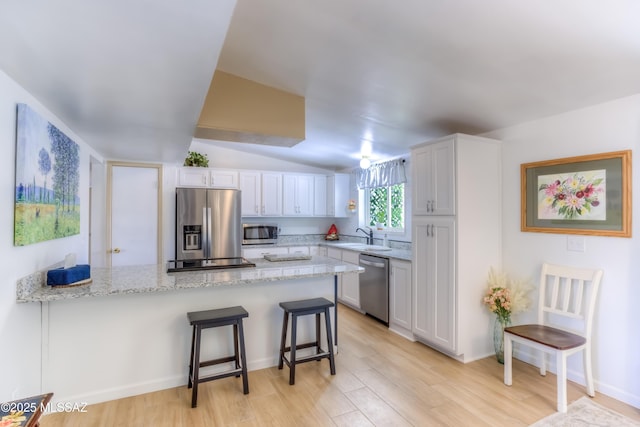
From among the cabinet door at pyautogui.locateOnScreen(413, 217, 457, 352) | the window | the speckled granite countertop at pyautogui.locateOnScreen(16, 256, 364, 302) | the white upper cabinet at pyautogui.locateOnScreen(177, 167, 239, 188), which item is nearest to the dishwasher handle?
the cabinet door at pyautogui.locateOnScreen(413, 217, 457, 352)

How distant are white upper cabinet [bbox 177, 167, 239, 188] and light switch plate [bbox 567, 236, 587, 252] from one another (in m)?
4.24

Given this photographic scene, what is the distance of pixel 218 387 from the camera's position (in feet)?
8.29

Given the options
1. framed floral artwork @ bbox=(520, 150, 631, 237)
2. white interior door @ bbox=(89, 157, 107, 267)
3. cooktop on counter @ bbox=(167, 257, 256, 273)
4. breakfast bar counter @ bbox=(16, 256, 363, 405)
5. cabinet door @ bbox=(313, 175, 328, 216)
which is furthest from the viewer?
cabinet door @ bbox=(313, 175, 328, 216)

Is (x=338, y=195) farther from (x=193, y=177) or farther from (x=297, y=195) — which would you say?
(x=193, y=177)

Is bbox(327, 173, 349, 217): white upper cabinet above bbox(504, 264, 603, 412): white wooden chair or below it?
above

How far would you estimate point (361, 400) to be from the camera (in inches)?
92.2

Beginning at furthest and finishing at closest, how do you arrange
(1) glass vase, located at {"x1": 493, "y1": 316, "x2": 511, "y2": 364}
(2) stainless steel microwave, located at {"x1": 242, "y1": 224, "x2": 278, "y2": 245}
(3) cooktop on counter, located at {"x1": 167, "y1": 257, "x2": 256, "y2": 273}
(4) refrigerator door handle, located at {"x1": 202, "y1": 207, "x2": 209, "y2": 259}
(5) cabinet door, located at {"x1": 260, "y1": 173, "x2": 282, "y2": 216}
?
1. (5) cabinet door, located at {"x1": 260, "y1": 173, "x2": 282, "y2": 216}
2. (2) stainless steel microwave, located at {"x1": 242, "y1": 224, "x2": 278, "y2": 245}
3. (4) refrigerator door handle, located at {"x1": 202, "y1": 207, "x2": 209, "y2": 259}
4. (1) glass vase, located at {"x1": 493, "y1": 316, "x2": 511, "y2": 364}
5. (3) cooktop on counter, located at {"x1": 167, "y1": 257, "x2": 256, "y2": 273}

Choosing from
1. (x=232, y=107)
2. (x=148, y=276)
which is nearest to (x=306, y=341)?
(x=148, y=276)

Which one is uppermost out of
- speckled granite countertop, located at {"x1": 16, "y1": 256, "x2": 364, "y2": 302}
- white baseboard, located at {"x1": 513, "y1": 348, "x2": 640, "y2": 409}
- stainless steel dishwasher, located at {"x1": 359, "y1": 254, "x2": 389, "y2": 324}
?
speckled granite countertop, located at {"x1": 16, "y1": 256, "x2": 364, "y2": 302}

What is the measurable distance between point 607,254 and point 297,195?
4.13 m

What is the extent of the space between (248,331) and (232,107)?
1.91 m

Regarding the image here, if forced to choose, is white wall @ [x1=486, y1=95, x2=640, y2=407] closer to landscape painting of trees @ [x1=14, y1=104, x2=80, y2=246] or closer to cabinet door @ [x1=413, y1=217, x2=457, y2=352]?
cabinet door @ [x1=413, y1=217, x2=457, y2=352]

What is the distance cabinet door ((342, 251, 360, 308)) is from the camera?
4.44m

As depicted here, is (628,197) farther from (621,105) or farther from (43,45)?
(43,45)
